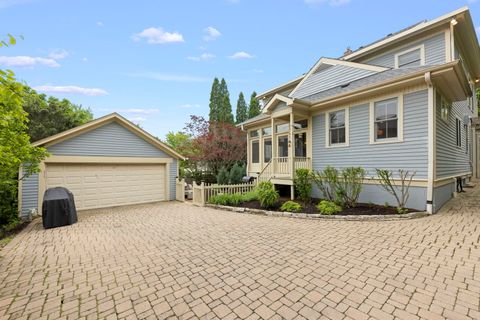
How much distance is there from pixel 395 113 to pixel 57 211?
11.3m

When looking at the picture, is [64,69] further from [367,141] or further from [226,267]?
[367,141]

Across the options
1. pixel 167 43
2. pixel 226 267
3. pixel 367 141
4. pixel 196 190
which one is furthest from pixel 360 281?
pixel 167 43

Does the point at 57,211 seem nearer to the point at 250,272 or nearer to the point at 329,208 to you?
the point at 250,272

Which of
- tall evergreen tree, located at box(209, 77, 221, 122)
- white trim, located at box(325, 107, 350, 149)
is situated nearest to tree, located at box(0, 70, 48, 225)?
white trim, located at box(325, 107, 350, 149)

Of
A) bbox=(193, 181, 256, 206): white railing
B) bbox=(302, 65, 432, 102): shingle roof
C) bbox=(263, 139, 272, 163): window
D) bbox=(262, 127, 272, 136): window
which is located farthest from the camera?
bbox=(263, 139, 272, 163): window

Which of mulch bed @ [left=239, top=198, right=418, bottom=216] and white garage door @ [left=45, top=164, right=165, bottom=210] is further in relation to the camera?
white garage door @ [left=45, top=164, right=165, bottom=210]

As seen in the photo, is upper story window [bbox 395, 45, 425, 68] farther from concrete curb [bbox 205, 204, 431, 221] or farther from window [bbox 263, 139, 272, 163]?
window [bbox 263, 139, 272, 163]

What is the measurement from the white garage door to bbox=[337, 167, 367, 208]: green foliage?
Answer: 8567 mm

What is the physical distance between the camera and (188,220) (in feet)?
22.1

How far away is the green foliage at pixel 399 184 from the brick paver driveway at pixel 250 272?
3.39 ft

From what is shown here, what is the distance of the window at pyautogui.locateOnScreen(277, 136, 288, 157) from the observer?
1117 centimetres

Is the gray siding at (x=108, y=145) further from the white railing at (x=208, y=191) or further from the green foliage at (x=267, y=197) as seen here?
the green foliage at (x=267, y=197)

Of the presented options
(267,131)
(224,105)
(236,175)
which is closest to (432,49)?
(267,131)

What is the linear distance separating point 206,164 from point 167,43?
8.40 m
